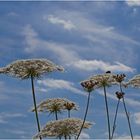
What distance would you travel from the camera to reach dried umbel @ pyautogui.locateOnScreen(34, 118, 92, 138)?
2792 centimetres

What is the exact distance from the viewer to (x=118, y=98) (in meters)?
33.2

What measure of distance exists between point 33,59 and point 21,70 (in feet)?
2.93

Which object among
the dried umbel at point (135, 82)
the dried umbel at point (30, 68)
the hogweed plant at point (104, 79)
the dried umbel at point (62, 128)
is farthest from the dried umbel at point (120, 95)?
the dried umbel at point (62, 128)

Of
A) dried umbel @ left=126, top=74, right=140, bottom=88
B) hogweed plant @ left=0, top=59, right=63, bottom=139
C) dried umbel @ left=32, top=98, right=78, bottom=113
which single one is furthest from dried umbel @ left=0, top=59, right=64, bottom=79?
dried umbel @ left=126, top=74, right=140, bottom=88

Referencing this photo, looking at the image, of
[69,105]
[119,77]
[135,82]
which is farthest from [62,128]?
[135,82]

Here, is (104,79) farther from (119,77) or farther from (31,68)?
(31,68)

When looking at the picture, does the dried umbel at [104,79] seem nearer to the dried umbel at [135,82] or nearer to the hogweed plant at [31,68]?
the dried umbel at [135,82]

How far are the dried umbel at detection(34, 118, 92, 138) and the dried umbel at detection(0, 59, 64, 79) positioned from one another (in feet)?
10.7

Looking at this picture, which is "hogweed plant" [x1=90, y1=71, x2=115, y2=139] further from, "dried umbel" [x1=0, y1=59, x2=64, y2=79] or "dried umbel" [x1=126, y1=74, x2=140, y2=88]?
"dried umbel" [x1=0, y1=59, x2=64, y2=79]

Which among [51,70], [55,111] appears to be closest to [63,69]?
[51,70]

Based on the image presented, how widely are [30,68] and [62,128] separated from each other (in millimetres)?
3982

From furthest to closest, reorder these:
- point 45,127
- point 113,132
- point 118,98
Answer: point 118,98
point 113,132
point 45,127

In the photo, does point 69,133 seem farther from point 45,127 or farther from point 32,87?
point 32,87

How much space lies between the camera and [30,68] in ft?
99.6
